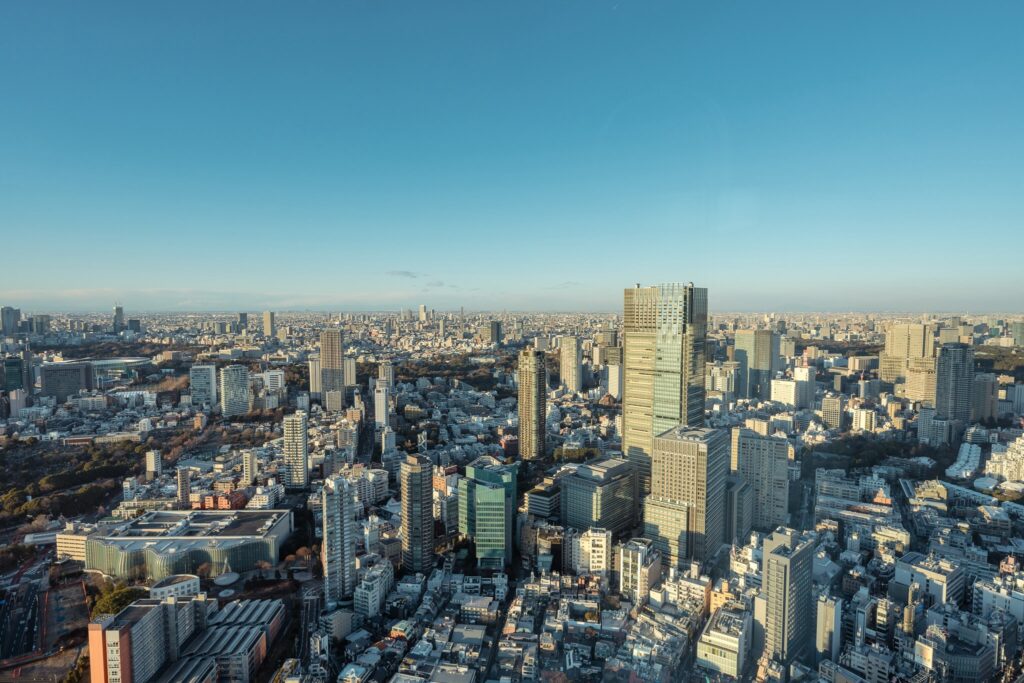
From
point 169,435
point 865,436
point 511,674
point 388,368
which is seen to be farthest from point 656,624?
point 388,368

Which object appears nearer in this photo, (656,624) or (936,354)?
(656,624)

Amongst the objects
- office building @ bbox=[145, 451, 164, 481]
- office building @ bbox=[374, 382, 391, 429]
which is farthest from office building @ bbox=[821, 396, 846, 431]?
office building @ bbox=[145, 451, 164, 481]

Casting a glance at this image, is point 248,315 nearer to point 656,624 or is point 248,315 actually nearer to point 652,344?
point 652,344

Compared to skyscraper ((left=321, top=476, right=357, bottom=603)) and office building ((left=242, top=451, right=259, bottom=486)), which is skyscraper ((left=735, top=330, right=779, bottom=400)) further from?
skyscraper ((left=321, top=476, right=357, bottom=603))

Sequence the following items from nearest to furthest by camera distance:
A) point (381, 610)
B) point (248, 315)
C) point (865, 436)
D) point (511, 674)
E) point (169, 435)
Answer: point (511, 674)
point (381, 610)
point (865, 436)
point (169, 435)
point (248, 315)

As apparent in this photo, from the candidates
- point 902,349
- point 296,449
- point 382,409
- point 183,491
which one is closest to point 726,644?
point 296,449
